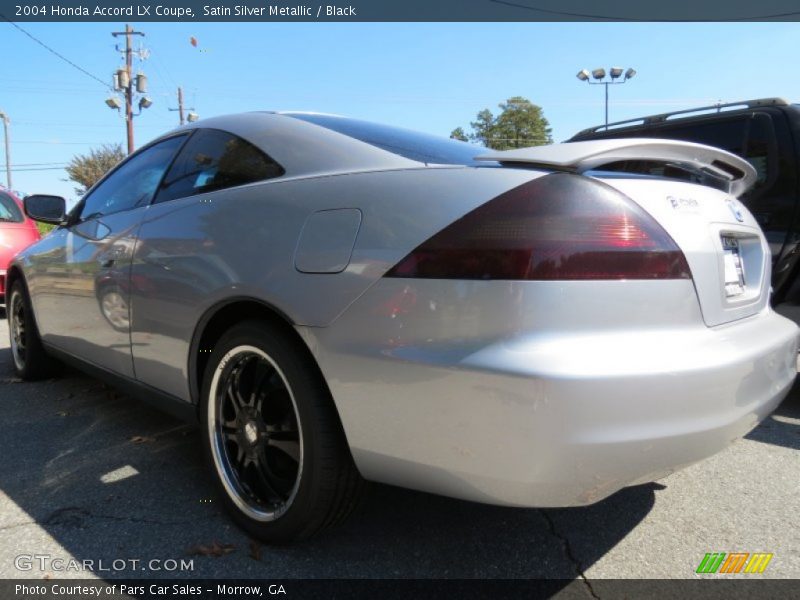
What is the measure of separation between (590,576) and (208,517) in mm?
1439

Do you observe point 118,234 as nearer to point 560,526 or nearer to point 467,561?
point 467,561

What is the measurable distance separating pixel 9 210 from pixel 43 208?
4631 millimetres

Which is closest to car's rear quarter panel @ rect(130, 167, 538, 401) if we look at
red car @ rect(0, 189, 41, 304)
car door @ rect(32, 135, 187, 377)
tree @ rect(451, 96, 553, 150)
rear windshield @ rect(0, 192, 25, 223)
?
car door @ rect(32, 135, 187, 377)

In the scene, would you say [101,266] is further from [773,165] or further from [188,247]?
[773,165]

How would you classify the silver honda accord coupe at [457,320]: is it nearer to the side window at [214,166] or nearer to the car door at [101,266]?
the side window at [214,166]

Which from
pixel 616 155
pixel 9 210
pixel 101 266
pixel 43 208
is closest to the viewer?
pixel 616 155

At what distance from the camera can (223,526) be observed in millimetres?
2316

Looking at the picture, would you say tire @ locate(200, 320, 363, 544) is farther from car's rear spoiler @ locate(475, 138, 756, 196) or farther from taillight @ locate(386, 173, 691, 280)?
car's rear spoiler @ locate(475, 138, 756, 196)

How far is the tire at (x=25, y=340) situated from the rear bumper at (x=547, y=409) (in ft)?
11.2

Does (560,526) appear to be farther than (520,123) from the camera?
No

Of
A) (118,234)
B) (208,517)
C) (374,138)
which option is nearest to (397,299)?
(374,138)

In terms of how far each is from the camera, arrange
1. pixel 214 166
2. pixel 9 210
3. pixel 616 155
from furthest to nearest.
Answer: pixel 9 210
pixel 214 166
pixel 616 155

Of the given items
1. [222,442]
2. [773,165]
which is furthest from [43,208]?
[773,165]

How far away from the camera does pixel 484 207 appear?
5.37 feet
